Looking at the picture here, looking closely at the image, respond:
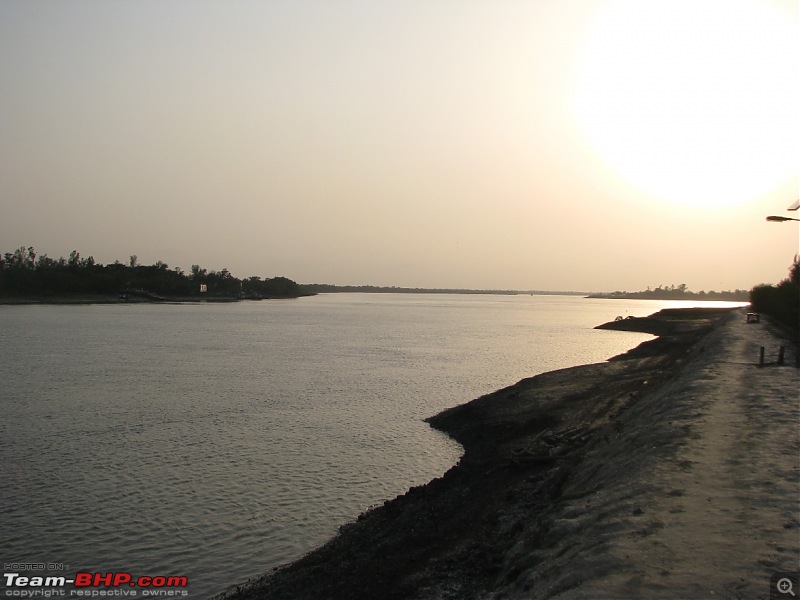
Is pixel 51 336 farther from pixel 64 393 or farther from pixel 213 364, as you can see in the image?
pixel 64 393

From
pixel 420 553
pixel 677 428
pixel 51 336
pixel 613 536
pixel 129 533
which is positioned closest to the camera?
pixel 613 536

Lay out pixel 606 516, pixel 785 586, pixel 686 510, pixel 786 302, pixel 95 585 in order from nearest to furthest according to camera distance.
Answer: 1. pixel 785 586
2. pixel 686 510
3. pixel 606 516
4. pixel 95 585
5. pixel 786 302

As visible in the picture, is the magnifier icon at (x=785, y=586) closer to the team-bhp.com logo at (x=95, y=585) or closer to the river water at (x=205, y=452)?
the river water at (x=205, y=452)

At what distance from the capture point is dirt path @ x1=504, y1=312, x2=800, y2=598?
344 inches

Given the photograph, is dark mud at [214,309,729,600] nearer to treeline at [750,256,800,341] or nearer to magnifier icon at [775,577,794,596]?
magnifier icon at [775,577,794,596]

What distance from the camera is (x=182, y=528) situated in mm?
19438

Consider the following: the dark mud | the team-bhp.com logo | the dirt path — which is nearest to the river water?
the team-bhp.com logo

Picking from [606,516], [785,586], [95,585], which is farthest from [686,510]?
[95,585]

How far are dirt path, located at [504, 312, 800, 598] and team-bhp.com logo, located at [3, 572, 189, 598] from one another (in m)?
9.59

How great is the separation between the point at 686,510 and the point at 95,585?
574 inches

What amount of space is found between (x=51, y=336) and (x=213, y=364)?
136 ft

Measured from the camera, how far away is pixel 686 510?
435 inches

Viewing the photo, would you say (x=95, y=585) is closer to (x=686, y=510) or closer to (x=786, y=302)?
(x=686, y=510)

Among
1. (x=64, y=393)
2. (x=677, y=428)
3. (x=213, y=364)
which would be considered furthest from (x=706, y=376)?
(x=213, y=364)
